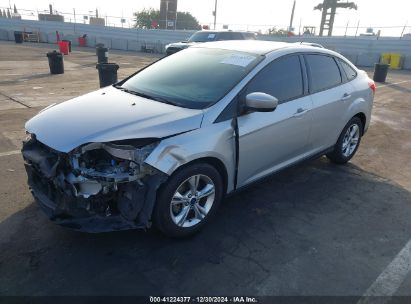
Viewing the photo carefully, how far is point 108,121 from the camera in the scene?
122 inches

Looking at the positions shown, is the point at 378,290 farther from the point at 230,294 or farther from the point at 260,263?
the point at 230,294

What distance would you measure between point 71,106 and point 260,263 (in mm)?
2353

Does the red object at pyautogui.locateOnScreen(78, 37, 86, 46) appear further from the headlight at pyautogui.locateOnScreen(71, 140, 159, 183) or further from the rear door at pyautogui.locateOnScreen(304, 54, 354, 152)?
the headlight at pyautogui.locateOnScreen(71, 140, 159, 183)

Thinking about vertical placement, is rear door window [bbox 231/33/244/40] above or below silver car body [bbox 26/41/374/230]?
above

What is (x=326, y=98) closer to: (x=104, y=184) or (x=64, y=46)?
(x=104, y=184)

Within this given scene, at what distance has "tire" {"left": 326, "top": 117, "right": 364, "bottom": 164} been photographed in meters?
5.12

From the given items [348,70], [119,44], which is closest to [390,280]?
[348,70]

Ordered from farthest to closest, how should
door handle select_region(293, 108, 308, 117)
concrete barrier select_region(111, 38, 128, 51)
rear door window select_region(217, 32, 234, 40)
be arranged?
concrete barrier select_region(111, 38, 128, 51)
rear door window select_region(217, 32, 234, 40)
door handle select_region(293, 108, 308, 117)

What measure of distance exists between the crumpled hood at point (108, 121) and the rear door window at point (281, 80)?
0.82 metres

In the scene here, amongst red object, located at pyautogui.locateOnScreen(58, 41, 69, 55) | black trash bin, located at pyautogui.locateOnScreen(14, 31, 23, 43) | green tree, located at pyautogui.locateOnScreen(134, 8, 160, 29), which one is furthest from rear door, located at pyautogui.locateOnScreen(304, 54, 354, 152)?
green tree, located at pyautogui.locateOnScreen(134, 8, 160, 29)

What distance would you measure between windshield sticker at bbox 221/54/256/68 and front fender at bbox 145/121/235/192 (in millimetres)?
810

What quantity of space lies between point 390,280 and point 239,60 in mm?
2549

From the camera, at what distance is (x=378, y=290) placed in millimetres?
2877

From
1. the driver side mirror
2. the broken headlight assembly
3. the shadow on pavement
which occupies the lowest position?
the shadow on pavement
